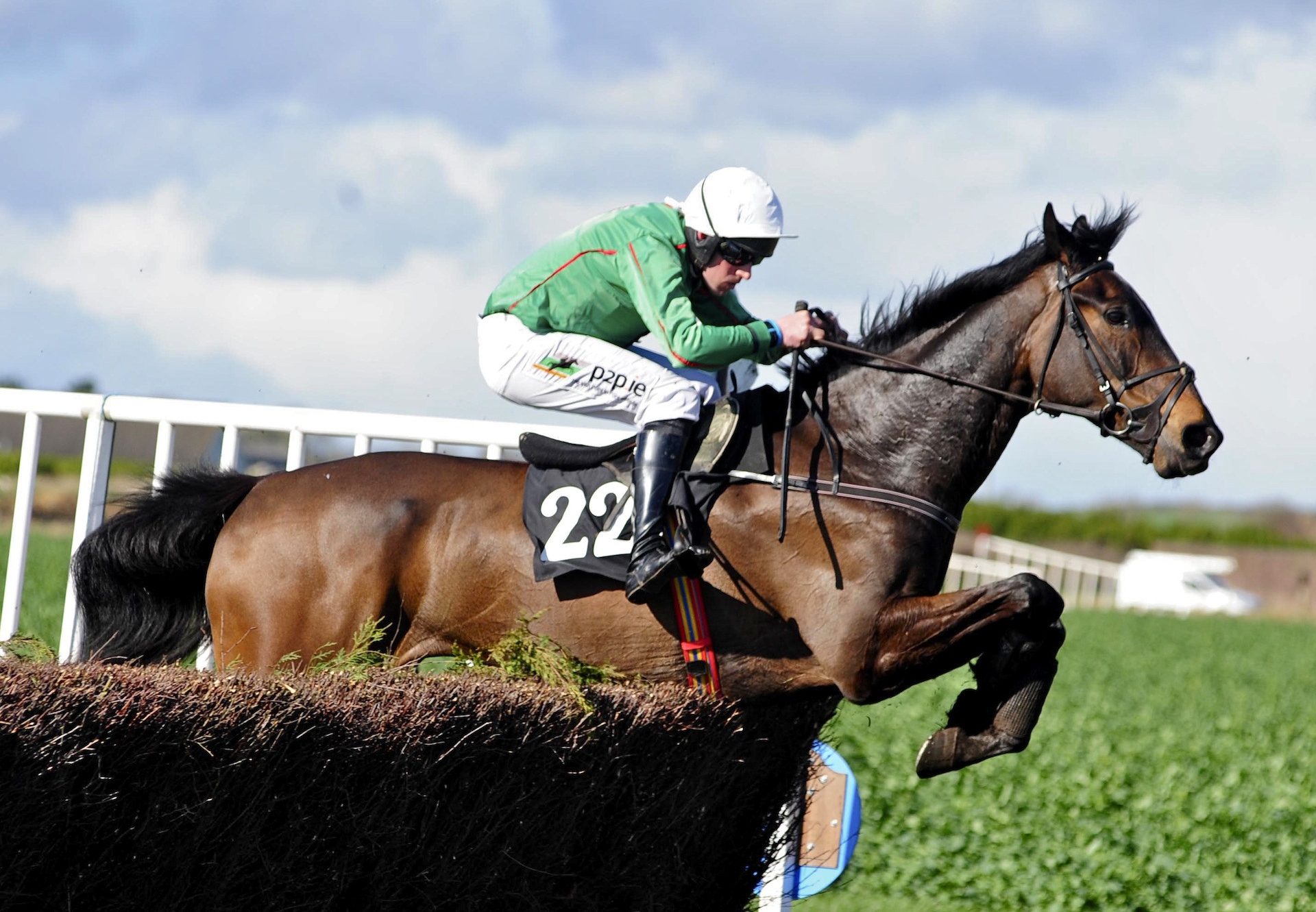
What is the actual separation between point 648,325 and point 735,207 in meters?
0.48

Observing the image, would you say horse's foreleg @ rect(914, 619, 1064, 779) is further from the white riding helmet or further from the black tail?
the black tail

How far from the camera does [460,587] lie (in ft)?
15.1

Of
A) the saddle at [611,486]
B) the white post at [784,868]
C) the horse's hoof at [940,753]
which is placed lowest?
the white post at [784,868]

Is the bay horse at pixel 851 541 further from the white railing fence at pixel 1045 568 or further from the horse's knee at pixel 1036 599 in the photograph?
the white railing fence at pixel 1045 568

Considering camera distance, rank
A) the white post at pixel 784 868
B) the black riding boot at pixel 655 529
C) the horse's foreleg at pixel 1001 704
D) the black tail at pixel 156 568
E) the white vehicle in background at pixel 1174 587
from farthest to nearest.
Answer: the white vehicle in background at pixel 1174 587 < the white post at pixel 784 868 < the black tail at pixel 156 568 < the horse's foreleg at pixel 1001 704 < the black riding boot at pixel 655 529

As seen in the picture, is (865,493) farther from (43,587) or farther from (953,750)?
(43,587)

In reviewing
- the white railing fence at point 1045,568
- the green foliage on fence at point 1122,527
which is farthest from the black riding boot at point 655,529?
the green foliage on fence at point 1122,527

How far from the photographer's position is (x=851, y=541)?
4.42 metres

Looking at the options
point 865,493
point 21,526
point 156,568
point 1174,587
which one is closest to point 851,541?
point 865,493

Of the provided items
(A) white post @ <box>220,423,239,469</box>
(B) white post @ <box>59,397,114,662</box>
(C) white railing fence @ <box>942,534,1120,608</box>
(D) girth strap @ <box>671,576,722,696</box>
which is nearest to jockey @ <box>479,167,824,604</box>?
(D) girth strap @ <box>671,576,722,696</box>

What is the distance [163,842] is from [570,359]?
220cm

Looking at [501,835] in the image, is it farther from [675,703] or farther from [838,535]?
[838,535]

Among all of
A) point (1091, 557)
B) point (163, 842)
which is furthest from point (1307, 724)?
point (1091, 557)

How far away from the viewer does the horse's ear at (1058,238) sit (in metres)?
4.57
